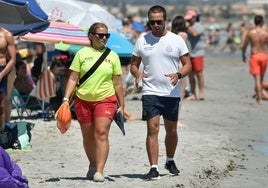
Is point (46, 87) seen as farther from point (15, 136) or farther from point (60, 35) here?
point (15, 136)

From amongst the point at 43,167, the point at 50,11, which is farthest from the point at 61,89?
the point at 43,167

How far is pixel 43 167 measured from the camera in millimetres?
9859

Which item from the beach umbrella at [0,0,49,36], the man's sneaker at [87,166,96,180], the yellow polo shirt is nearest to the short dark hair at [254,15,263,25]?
the beach umbrella at [0,0,49,36]

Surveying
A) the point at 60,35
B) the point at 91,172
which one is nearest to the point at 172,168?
the point at 91,172

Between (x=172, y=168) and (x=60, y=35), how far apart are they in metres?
4.88

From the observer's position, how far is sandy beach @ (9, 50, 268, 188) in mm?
9266

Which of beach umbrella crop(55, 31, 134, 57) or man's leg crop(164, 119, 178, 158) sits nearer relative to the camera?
man's leg crop(164, 119, 178, 158)

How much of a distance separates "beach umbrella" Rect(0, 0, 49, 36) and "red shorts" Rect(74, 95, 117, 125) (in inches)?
123

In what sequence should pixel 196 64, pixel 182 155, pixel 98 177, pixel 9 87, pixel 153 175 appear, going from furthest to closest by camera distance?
pixel 196 64 < pixel 9 87 < pixel 182 155 < pixel 153 175 < pixel 98 177

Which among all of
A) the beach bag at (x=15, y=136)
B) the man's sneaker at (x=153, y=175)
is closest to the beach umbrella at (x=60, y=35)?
the beach bag at (x=15, y=136)

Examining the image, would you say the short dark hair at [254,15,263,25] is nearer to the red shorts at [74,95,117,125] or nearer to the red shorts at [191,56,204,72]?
the red shorts at [191,56,204,72]

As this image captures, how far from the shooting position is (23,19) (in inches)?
481

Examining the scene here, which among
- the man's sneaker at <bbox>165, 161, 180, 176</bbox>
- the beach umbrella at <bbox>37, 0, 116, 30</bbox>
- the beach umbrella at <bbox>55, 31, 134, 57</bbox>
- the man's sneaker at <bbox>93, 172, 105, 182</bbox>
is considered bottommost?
the man's sneaker at <bbox>165, 161, 180, 176</bbox>

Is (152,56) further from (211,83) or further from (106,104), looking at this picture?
(211,83)
